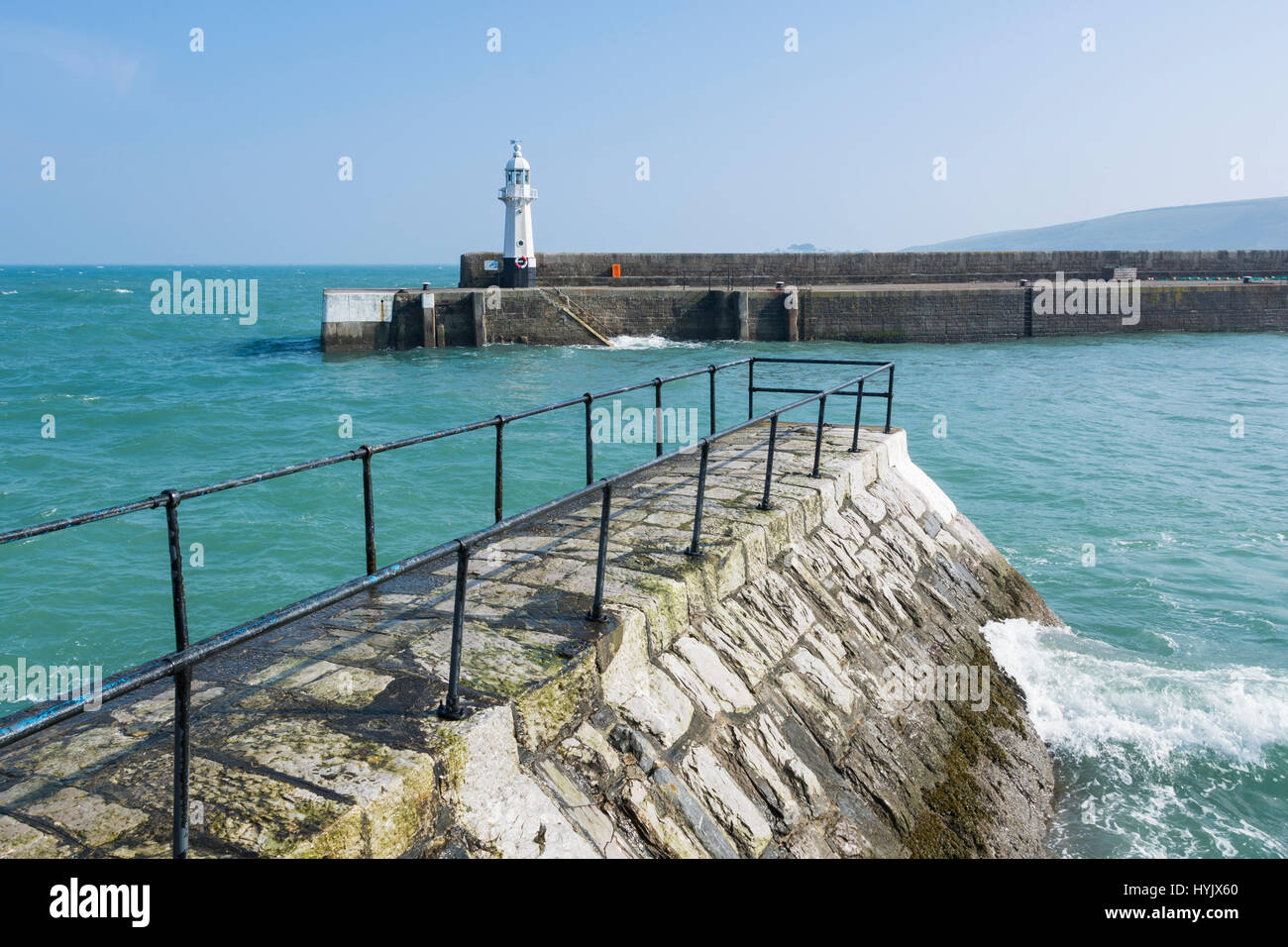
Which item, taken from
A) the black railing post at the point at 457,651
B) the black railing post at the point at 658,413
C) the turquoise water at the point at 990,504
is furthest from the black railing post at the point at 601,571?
the turquoise water at the point at 990,504

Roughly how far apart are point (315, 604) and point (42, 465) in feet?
53.5

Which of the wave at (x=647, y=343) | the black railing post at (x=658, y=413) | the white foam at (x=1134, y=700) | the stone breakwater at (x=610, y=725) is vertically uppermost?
the wave at (x=647, y=343)

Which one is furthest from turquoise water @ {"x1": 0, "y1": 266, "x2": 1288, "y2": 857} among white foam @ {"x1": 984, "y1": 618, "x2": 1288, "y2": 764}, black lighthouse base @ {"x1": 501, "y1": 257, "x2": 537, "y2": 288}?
black lighthouse base @ {"x1": 501, "y1": 257, "x2": 537, "y2": 288}

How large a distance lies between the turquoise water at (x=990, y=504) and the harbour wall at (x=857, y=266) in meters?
8.95

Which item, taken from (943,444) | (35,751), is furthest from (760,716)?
(943,444)

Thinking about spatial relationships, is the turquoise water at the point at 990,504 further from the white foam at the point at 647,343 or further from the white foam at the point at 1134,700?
the white foam at the point at 647,343

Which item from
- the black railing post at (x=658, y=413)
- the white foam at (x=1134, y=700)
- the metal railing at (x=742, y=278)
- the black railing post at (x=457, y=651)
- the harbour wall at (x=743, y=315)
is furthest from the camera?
the metal railing at (x=742, y=278)

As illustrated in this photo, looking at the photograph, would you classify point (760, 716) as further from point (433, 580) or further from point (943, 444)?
point (943, 444)

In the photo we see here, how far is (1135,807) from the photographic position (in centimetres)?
534

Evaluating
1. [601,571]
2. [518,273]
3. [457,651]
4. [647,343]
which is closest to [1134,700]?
[601,571]

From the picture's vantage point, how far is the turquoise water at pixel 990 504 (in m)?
6.09

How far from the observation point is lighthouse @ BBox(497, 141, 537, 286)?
36.0 meters

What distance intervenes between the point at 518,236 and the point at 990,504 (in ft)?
87.5
